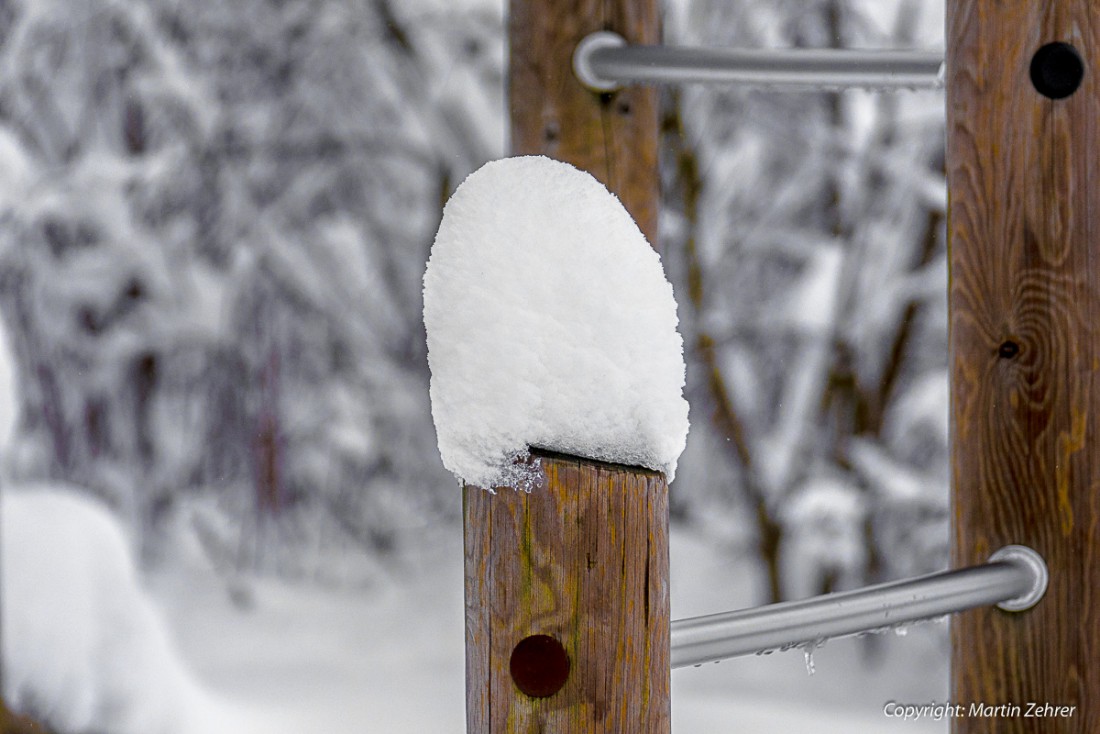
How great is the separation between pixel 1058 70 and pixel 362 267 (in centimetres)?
323

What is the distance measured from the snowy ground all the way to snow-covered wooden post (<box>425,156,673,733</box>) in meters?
2.40

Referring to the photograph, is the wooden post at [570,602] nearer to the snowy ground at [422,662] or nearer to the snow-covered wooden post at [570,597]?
the snow-covered wooden post at [570,597]

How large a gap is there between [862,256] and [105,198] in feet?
8.54

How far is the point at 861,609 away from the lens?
738 millimetres

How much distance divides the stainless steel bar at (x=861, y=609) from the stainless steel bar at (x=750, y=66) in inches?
17.7

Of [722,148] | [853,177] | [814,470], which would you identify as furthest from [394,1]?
[814,470]

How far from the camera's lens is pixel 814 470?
3.00 meters

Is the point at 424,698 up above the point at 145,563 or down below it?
below

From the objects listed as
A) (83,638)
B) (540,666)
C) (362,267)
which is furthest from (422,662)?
(540,666)

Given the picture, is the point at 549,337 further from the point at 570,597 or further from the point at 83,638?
the point at 83,638

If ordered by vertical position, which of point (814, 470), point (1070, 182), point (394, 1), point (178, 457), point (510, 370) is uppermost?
point (394, 1)

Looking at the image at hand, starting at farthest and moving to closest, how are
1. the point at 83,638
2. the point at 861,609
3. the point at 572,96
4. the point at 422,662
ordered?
the point at 422,662, the point at 83,638, the point at 572,96, the point at 861,609

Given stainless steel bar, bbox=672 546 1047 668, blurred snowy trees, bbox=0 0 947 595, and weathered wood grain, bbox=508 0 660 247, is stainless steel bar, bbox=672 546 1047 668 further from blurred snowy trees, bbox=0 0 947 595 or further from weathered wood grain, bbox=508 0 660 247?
blurred snowy trees, bbox=0 0 947 595

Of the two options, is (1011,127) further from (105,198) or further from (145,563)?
(145,563)
